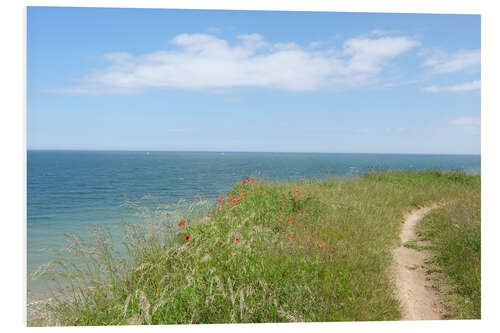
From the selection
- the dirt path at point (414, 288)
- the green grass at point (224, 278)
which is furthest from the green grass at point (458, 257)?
the green grass at point (224, 278)

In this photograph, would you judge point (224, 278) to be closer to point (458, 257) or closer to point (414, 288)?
point (414, 288)

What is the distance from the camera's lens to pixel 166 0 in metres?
3.93

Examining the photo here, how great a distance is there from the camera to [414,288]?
3.61 meters

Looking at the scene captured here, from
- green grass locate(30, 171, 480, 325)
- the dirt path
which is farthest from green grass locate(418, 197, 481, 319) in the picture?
green grass locate(30, 171, 480, 325)

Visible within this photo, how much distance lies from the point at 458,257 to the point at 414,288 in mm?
835

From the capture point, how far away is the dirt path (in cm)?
323

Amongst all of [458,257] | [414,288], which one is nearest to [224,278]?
[414,288]

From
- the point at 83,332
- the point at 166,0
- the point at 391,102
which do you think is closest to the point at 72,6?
the point at 166,0

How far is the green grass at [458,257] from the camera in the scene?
3.30 m

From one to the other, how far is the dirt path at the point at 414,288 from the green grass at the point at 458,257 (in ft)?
0.42

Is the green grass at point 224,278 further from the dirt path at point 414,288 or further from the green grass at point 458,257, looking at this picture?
the green grass at point 458,257
